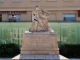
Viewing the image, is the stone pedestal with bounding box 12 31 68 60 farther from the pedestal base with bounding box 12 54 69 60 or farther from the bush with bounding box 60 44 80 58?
the bush with bounding box 60 44 80 58

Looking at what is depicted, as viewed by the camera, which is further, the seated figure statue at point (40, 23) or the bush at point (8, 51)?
the bush at point (8, 51)

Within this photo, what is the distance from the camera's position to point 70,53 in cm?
2398

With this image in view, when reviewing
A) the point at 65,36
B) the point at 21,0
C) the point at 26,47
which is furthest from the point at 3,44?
the point at 21,0

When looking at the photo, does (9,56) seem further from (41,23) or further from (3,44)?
(41,23)

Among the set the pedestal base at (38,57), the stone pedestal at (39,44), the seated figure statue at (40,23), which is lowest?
the pedestal base at (38,57)

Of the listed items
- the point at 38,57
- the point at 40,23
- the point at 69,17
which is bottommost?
the point at 38,57

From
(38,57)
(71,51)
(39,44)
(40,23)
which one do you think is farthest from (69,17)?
(38,57)

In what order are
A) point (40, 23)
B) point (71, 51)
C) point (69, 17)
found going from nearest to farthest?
point (40, 23) < point (71, 51) < point (69, 17)

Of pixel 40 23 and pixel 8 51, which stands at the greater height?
pixel 40 23

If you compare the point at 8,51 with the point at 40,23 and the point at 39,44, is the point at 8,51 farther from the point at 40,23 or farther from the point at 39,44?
the point at 39,44

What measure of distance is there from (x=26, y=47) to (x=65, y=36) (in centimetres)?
992

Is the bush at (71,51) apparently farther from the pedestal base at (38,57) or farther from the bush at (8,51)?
the pedestal base at (38,57)

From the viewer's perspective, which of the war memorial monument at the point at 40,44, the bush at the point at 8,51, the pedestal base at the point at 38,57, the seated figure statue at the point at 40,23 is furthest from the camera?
the bush at the point at 8,51

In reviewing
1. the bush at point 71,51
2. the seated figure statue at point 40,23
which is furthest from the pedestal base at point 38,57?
the bush at point 71,51
